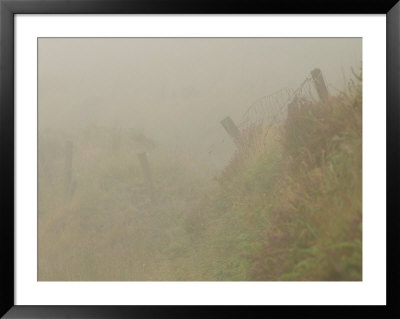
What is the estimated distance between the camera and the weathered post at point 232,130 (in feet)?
5.26

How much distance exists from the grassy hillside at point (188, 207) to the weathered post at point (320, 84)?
3 centimetres

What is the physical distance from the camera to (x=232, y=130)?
5.27 ft

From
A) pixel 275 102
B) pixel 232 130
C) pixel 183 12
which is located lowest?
pixel 232 130

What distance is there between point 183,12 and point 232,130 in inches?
19.7

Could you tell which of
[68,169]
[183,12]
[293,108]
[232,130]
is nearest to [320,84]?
[293,108]

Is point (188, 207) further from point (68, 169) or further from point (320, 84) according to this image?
point (320, 84)

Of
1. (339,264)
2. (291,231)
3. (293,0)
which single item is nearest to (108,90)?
(293,0)

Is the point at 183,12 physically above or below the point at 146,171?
above

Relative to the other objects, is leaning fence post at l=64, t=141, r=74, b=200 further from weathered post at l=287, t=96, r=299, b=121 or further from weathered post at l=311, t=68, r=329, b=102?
weathered post at l=311, t=68, r=329, b=102

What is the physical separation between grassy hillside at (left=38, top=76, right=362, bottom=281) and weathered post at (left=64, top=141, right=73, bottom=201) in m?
0.02

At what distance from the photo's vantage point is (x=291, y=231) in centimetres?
158

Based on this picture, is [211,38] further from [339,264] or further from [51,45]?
[339,264]

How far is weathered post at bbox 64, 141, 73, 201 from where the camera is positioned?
1588 millimetres

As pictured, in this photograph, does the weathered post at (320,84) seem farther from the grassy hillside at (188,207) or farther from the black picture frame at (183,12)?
the black picture frame at (183,12)
